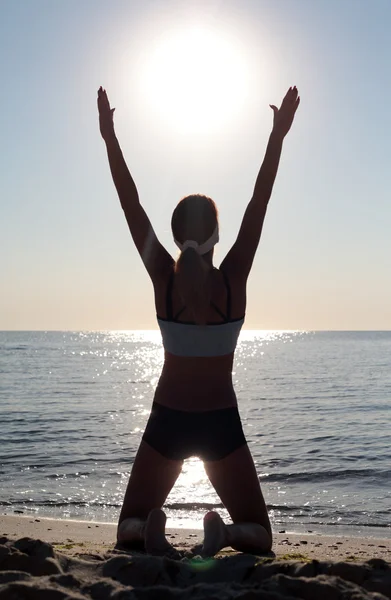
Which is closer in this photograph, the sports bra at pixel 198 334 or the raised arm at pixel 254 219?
the sports bra at pixel 198 334

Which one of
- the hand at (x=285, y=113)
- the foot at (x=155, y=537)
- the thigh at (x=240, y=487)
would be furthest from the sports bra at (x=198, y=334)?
the hand at (x=285, y=113)

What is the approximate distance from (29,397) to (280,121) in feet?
67.0

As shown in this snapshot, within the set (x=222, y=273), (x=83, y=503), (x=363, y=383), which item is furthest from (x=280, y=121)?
(x=363, y=383)

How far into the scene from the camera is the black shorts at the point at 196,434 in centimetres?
407

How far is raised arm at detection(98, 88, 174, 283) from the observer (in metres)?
4.20

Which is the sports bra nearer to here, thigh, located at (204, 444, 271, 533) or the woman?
the woman

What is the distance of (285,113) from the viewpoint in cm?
446

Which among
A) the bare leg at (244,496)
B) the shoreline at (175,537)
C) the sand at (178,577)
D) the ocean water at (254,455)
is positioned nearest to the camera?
the sand at (178,577)

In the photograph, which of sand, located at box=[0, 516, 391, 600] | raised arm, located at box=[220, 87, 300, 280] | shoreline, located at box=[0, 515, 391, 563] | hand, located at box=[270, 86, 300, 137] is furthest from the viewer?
shoreline, located at box=[0, 515, 391, 563]

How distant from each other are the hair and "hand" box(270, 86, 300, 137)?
0.77 meters

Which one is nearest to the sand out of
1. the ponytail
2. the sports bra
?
the sports bra

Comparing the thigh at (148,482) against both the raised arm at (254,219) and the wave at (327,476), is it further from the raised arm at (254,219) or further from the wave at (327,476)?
the wave at (327,476)

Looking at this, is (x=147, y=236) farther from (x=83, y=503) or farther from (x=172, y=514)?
A: (x=83, y=503)

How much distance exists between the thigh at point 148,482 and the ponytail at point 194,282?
36.6 inches
